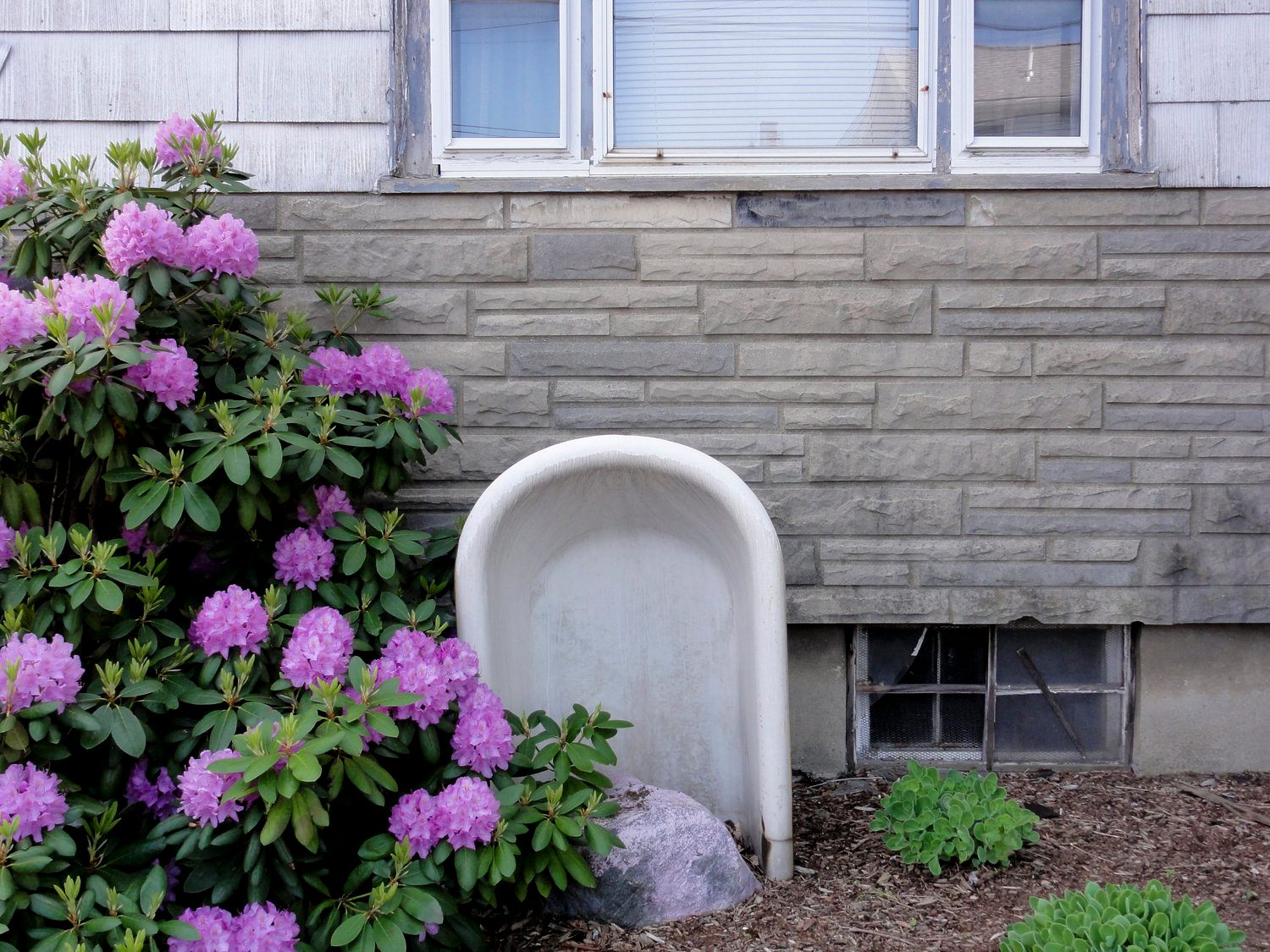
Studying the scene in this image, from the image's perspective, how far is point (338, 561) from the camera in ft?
8.02

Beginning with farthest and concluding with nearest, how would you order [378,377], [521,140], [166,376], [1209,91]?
[521,140] → [1209,91] → [378,377] → [166,376]

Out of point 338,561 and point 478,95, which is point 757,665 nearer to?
point 338,561

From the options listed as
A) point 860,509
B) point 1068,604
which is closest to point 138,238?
point 860,509

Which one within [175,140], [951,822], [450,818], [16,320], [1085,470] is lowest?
[951,822]

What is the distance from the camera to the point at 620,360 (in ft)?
9.37

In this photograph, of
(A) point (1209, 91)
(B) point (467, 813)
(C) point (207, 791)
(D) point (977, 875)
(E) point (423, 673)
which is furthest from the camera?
(A) point (1209, 91)

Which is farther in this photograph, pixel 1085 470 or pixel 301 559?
pixel 1085 470

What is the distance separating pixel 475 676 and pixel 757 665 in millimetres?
654

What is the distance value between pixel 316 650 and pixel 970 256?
202cm

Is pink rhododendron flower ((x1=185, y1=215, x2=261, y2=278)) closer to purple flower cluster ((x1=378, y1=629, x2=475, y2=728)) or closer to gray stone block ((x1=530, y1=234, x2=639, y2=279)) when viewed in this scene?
gray stone block ((x1=530, y1=234, x2=639, y2=279))

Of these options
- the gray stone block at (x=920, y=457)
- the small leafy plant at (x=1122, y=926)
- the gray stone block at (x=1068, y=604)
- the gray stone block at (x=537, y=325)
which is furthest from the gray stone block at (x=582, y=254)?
the small leafy plant at (x=1122, y=926)

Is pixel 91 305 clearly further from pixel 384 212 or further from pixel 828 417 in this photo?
pixel 828 417

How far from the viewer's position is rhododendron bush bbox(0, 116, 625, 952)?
181 cm

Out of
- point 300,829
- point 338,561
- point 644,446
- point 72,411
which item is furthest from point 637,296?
point 300,829
